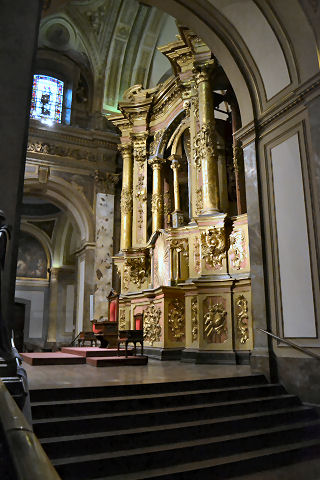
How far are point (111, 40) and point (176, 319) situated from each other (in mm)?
11539

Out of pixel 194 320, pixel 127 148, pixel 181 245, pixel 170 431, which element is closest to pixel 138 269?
pixel 181 245

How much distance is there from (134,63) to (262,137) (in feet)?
35.5

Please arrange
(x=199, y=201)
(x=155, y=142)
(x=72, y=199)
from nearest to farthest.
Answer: (x=199, y=201) → (x=155, y=142) → (x=72, y=199)

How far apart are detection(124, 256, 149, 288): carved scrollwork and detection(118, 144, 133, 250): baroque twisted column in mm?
492

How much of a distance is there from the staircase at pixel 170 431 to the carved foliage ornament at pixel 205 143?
5.42 metres

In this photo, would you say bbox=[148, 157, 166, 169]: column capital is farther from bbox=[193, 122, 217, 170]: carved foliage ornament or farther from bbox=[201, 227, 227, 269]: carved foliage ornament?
bbox=[201, 227, 227, 269]: carved foliage ornament

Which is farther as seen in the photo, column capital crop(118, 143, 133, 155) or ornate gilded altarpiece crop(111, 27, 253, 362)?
column capital crop(118, 143, 133, 155)

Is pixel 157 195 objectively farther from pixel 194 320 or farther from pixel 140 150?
pixel 194 320

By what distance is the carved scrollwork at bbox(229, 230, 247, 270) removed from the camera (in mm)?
8000

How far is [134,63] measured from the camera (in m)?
15.5

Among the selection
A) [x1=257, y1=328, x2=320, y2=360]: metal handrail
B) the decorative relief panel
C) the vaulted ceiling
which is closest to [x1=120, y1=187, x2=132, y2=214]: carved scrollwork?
the decorative relief panel

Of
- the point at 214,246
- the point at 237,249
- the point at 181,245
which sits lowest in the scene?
the point at 237,249

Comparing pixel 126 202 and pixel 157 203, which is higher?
pixel 126 202

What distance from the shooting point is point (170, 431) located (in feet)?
12.4
